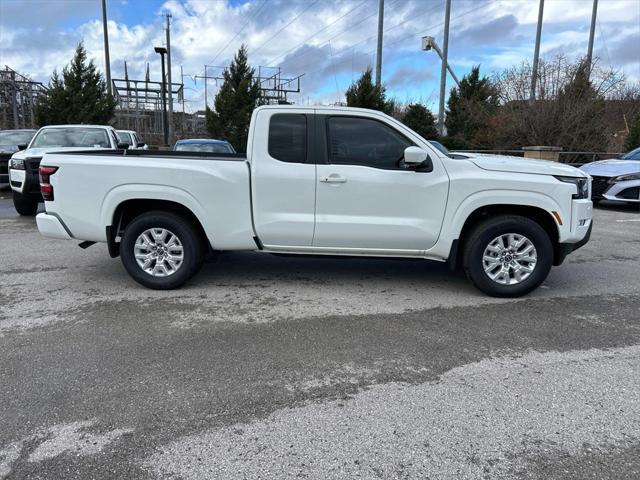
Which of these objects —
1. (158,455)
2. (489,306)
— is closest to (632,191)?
(489,306)

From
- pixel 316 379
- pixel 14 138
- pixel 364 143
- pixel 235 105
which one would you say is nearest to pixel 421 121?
pixel 235 105

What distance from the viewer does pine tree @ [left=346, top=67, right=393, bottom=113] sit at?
26188 mm

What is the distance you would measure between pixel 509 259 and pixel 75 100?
24.5 m

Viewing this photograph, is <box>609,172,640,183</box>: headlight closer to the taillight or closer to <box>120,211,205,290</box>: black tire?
<box>120,211,205,290</box>: black tire

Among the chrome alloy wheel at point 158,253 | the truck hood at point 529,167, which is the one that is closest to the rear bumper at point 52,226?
the chrome alloy wheel at point 158,253

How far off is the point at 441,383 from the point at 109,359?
2.40 metres

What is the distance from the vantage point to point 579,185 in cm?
514

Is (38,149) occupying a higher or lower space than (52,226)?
higher

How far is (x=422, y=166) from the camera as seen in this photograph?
507 cm

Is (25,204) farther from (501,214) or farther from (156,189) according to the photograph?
(501,214)

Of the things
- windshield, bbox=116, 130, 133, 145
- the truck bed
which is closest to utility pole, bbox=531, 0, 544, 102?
windshield, bbox=116, 130, 133, 145

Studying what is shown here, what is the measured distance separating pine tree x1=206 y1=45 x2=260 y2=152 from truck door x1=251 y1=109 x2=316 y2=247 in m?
23.5

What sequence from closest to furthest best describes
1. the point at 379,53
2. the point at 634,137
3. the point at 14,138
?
the point at 14,138 → the point at 634,137 → the point at 379,53

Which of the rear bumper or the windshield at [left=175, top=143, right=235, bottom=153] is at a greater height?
the windshield at [left=175, top=143, right=235, bottom=153]
